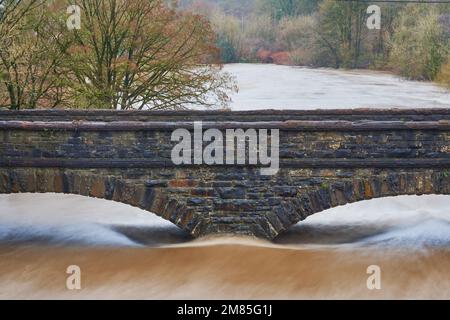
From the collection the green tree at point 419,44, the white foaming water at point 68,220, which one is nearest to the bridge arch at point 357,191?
the white foaming water at point 68,220

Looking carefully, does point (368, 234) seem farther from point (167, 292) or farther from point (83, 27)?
point (83, 27)

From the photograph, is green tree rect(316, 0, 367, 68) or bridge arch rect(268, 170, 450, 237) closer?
bridge arch rect(268, 170, 450, 237)

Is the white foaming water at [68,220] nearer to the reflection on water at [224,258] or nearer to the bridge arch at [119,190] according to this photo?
the reflection on water at [224,258]

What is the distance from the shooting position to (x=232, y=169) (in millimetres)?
10305

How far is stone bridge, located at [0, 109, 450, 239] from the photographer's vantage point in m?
10.0

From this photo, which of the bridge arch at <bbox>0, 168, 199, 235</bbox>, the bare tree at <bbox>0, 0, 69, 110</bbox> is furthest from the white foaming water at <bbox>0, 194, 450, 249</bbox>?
the bare tree at <bbox>0, 0, 69, 110</bbox>

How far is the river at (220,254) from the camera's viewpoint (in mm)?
9398

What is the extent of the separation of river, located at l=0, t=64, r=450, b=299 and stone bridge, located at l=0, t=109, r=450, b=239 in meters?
0.62

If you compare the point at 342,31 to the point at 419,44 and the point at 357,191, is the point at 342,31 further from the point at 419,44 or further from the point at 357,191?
the point at 357,191

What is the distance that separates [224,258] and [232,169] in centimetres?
135

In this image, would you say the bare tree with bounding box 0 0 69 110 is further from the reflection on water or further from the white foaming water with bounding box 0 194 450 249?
the reflection on water

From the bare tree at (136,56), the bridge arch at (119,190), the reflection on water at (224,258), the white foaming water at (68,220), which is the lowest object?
the white foaming water at (68,220)

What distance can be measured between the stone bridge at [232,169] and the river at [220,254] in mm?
619
